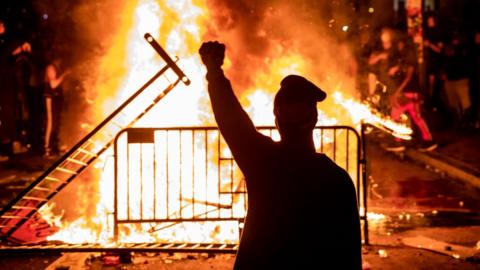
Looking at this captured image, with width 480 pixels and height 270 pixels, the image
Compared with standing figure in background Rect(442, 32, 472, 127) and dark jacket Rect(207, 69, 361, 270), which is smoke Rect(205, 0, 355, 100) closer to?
standing figure in background Rect(442, 32, 472, 127)

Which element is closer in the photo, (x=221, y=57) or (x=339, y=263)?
(x=339, y=263)

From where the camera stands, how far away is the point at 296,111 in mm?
2865

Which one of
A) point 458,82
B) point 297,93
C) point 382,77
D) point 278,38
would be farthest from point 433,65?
point 297,93

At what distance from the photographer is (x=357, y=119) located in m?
10.3

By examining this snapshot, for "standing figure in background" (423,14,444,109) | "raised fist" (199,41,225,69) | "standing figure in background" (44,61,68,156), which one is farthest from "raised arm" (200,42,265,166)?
"standing figure in background" (423,14,444,109)

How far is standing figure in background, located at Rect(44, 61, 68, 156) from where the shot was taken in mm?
14578

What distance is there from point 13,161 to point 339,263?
12.0 metres

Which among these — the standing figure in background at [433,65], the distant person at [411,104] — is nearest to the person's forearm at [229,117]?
the distant person at [411,104]

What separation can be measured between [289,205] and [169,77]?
6.93 m

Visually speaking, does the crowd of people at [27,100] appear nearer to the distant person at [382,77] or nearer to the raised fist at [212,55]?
the distant person at [382,77]

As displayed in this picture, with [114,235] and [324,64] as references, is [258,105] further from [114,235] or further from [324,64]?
[114,235]

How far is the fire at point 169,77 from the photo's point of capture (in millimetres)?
9000

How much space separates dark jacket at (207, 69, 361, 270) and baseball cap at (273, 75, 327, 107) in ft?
0.65

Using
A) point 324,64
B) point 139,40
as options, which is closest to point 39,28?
point 139,40
